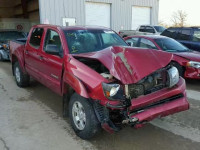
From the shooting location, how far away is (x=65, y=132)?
3.91 metres

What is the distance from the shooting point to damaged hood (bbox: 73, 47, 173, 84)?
3221mm

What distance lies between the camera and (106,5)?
774 inches

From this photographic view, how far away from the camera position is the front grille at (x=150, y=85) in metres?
3.42

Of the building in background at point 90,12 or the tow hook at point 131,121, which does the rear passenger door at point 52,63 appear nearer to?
the tow hook at point 131,121

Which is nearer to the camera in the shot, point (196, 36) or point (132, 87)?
point (132, 87)

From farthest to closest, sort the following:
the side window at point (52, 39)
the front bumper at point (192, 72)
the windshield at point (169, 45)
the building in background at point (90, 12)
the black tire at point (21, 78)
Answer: the building in background at point (90, 12) < the windshield at point (169, 45) < the front bumper at point (192, 72) < the black tire at point (21, 78) < the side window at point (52, 39)

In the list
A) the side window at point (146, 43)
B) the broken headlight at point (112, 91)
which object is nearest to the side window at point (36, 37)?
the broken headlight at point (112, 91)

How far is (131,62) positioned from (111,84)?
20.3 inches

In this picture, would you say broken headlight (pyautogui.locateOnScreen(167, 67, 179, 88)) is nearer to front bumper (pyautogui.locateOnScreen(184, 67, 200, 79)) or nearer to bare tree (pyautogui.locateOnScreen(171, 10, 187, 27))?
front bumper (pyautogui.locateOnScreen(184, 67, 200, 79))

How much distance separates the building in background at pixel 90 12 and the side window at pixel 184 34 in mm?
9871

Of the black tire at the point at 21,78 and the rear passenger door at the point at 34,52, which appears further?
the black tire at the point at 21,78

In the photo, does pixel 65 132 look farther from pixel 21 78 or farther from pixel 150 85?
pixel 21 78

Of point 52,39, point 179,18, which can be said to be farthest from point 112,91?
point 179,18

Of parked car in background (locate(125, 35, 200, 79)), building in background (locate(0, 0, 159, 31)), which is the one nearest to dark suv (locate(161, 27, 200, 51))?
parked car in background (locate(125, 35, 200, 79))
